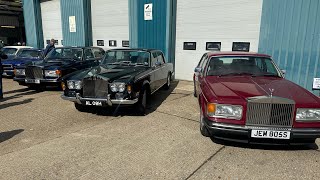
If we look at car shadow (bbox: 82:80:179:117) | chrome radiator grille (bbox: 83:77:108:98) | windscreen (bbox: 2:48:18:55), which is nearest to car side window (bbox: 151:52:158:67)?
car shadow (bbox: 82:80:179:117)

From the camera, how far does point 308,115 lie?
330cm

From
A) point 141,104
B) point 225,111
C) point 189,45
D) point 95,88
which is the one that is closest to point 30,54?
point 189,45

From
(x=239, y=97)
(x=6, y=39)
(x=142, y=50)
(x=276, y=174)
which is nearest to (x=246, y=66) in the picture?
(x=239, y=97)

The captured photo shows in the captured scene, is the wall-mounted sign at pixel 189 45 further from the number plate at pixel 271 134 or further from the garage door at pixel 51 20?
the garage door at pixel 51 20

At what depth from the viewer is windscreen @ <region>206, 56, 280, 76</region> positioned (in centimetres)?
472

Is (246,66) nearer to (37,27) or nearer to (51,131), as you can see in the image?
(51,131)

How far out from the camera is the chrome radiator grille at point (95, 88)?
5014mm

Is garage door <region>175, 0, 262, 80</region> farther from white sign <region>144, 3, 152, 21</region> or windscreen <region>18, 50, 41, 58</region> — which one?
windscreen <region>18, 50, 41, 58</region>

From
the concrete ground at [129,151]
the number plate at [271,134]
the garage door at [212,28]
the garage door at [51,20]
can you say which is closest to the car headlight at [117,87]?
the concrete ground at [129,151]

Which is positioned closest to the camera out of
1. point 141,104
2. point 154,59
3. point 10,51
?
point 141,104

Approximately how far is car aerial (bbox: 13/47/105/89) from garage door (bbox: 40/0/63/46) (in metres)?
8.50

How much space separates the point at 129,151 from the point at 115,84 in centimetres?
178

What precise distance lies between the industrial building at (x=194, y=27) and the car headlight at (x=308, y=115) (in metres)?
4.93

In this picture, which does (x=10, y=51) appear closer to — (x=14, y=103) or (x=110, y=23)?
(x=110, y=23)
